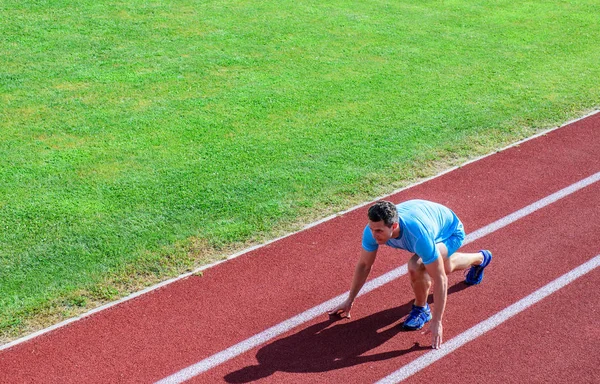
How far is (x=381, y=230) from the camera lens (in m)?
6.20

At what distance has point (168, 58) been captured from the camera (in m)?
13.9

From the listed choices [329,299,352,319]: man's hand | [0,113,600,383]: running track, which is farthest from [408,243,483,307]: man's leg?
[329,299,352,319]: man's hand

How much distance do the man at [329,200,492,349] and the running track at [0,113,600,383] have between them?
11.5 inches

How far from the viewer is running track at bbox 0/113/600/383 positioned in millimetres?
6422

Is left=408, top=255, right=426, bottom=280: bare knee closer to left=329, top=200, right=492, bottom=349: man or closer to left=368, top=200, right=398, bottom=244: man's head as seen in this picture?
left=329, top=200, right=492, bottom=349: man

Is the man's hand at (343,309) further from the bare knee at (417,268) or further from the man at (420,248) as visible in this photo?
the bare knee at (417,268)

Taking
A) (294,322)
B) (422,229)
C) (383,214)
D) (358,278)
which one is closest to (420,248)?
(422,229)

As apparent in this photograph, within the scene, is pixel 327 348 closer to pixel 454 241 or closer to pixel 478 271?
pixel 454 241

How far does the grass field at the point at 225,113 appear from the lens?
27.6 ft

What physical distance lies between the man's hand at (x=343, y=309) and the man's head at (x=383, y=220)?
3.17ft

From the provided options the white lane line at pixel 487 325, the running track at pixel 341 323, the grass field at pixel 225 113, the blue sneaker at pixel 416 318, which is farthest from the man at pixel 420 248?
the grass field at pixel 225 113

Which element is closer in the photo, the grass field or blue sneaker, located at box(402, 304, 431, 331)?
blue sneaker, located at box(402, 304, 431, 331)

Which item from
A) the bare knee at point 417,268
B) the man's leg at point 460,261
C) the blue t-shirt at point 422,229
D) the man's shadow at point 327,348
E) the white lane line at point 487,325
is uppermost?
the blue t-shirt at point 422,229

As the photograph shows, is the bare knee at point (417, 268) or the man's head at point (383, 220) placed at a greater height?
the man's head at point (383, 220)
